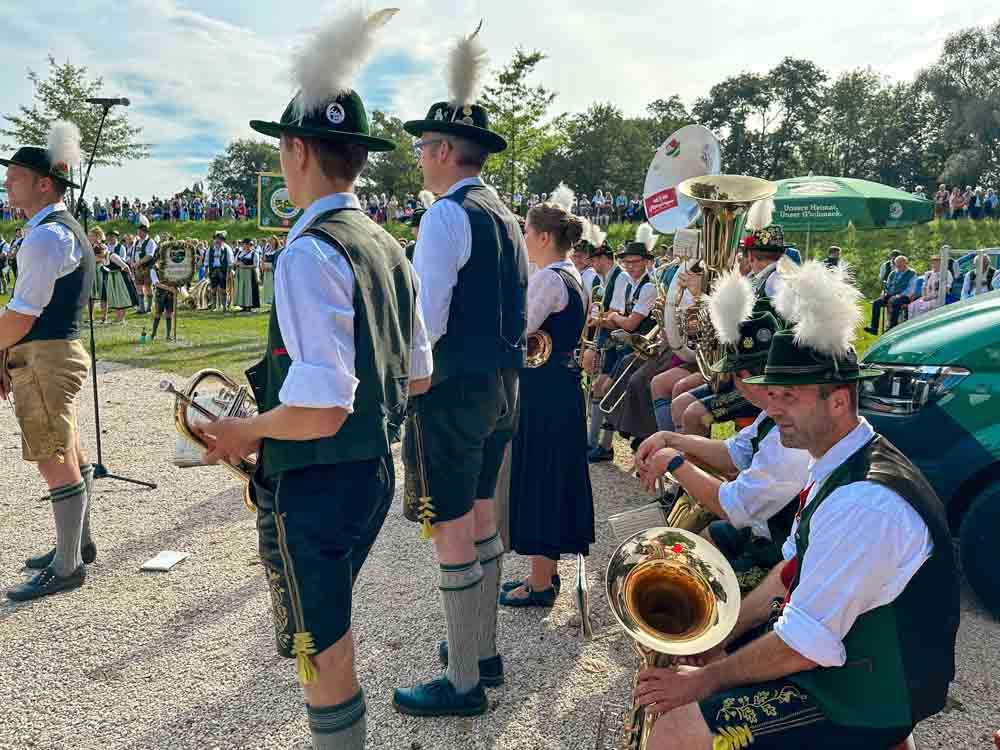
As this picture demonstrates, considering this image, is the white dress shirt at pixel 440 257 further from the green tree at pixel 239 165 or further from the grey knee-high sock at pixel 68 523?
the green tree at pixel 239 165

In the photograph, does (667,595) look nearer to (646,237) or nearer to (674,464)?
(674,464)

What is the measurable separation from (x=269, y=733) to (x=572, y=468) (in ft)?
6.74

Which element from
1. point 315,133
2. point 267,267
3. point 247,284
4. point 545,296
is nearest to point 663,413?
point 545,296

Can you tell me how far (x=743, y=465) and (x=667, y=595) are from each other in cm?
102

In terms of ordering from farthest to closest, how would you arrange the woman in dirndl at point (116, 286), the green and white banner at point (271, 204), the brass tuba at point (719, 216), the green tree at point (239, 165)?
the green tree at point (239, 165), the woman in dirndl at point (116, 286), the green and white banner at point (271, 204), the brass tuba at point (719, 216)

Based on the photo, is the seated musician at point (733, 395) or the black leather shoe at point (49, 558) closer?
the seated musician at point (733, 395)

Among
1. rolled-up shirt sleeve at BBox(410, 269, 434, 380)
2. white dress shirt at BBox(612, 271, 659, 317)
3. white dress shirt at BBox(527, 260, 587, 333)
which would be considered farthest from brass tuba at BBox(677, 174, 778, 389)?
rolled-up shirt sleeve at BBox(410, 269, 434, 380)

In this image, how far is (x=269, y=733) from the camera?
9.90 feet

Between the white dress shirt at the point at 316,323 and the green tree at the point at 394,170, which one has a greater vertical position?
the green tree at the point at 394,170

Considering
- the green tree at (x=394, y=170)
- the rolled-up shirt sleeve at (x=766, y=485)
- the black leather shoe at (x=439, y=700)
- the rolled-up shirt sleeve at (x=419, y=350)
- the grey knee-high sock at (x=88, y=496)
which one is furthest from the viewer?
the green tree at (x=394, y=170)

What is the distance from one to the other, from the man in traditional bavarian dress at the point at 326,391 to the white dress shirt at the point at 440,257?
49 cm

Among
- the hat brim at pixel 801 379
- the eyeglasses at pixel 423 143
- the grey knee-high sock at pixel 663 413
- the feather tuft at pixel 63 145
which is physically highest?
the feather tuft at pixel 63 145

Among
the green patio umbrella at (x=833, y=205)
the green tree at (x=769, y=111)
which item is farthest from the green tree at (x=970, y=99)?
the green patio umbrella at (x=833, y=205)

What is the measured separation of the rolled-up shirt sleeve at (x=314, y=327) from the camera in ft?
6.39
